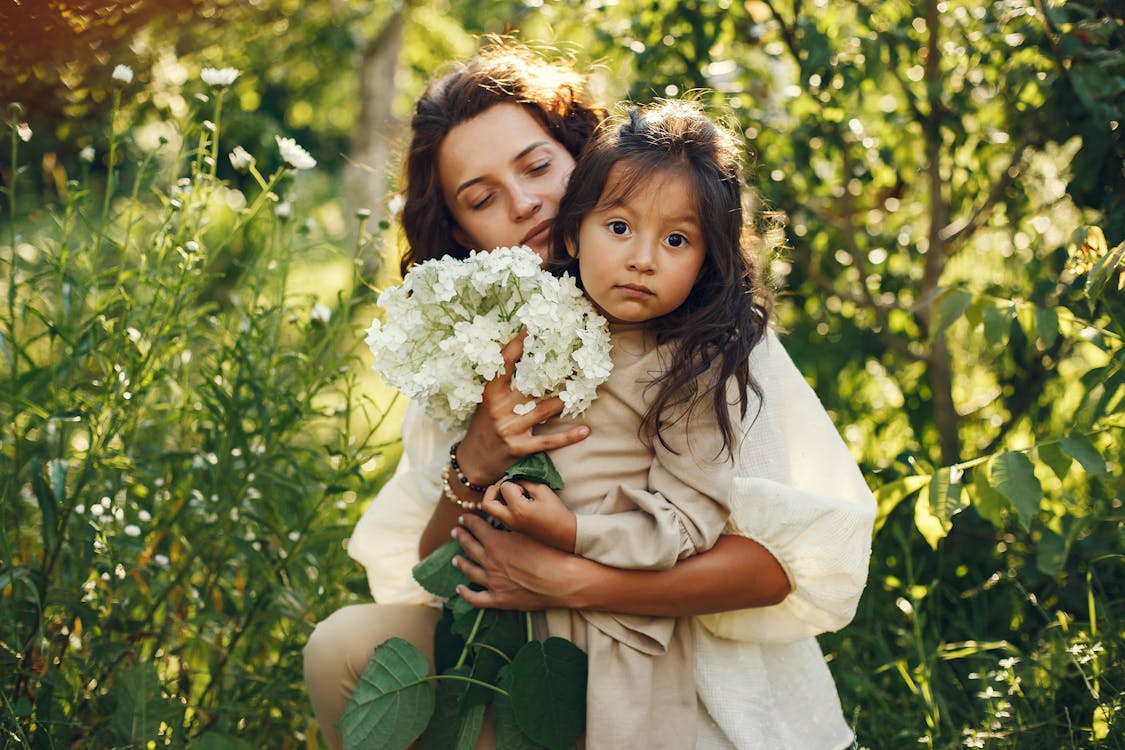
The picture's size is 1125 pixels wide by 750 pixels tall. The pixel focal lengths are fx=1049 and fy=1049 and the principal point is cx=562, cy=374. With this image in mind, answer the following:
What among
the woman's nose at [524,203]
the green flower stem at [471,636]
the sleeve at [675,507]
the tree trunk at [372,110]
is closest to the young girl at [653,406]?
the sleeve at [675,507]

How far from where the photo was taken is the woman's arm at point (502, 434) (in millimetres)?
1865

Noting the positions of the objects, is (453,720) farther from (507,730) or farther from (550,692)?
(550,692)

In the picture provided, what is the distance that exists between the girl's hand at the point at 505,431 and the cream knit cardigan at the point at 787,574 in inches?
13.4

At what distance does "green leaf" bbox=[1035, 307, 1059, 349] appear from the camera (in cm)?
209

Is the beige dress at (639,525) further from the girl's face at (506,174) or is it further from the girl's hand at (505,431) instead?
the girl's face at (506,174)

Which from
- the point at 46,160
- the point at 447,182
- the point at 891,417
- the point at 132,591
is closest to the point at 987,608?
the point at 891,417

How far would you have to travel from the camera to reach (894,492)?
7.28 ft

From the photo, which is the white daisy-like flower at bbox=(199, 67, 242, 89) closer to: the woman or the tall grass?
the tall grass

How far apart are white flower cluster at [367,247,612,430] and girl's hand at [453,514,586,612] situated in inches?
9.8

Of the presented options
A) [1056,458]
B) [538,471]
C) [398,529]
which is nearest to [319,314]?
[398,529]

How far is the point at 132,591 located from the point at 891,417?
7.09 feet

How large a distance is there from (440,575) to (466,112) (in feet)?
3.27

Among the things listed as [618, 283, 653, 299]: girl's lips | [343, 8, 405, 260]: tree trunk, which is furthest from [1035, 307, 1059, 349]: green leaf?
[343, 8, 405, 260]: tree trunk

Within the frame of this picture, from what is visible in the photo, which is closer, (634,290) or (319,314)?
(634,290)
